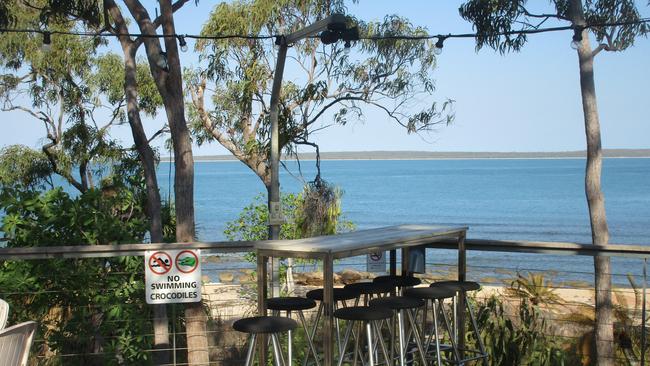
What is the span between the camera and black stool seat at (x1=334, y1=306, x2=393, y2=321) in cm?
456

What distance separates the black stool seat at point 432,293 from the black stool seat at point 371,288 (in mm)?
174

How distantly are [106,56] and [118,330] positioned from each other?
15412mm

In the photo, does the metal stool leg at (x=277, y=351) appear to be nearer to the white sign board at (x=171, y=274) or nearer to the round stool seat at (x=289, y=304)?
the round stool seat at (x=289, y=304)

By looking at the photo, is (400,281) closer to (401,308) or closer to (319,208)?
(401,308)

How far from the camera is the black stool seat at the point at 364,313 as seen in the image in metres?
4.56

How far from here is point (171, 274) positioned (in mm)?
5496

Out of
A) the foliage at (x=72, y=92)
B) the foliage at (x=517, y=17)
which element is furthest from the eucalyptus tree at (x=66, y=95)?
the foliage at (x=517, y=17)

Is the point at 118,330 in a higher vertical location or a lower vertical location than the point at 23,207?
lower

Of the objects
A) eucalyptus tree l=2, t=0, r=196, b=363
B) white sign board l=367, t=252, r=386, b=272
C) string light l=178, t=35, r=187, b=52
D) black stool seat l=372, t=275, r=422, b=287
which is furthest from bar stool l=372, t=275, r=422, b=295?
eucalyptus tree l=2, t=0, r=196, b=363

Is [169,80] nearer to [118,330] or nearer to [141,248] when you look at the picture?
[118,330]

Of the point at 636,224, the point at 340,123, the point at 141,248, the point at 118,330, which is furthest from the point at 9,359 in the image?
the point at 636,224

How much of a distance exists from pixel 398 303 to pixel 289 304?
644mm

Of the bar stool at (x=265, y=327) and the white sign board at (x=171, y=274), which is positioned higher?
the white sign board at (x=171, y=274)

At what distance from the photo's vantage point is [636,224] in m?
50.3
